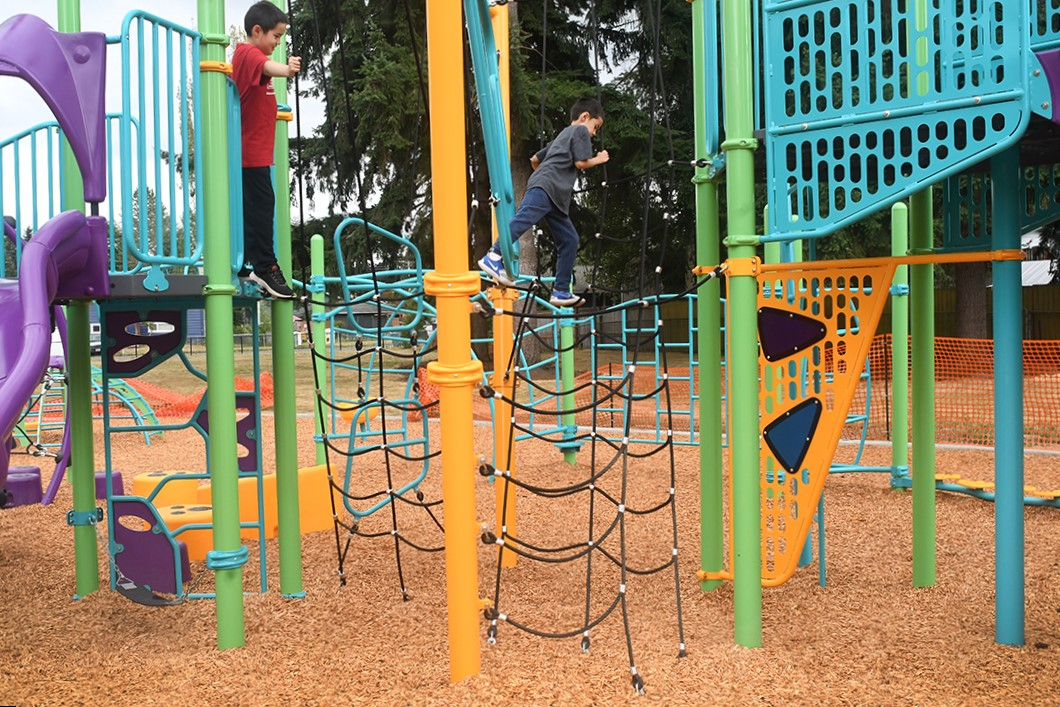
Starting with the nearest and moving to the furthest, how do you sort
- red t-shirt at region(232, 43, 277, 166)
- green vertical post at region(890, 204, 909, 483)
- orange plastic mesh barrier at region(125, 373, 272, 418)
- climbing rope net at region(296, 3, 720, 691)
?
climbing rope net at region(296, 3, 720, 691) < red t-shirt at region(232, 43, 277, 166) < green vertical post at region(890, 204, 909, 483) < orange plastic mesh barrier at region(125, 373, 272, 418)

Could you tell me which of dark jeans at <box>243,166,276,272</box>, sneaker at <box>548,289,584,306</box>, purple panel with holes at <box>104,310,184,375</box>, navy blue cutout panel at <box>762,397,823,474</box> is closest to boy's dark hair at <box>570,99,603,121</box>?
sneaker at <box>548,289,584,306</box>

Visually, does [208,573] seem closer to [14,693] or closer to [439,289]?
[14,693]

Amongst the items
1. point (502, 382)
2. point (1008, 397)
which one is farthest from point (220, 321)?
point (1008, 397)

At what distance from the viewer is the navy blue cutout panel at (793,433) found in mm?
4684

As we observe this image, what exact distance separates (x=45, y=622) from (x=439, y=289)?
3.13 metres

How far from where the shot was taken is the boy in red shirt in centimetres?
506

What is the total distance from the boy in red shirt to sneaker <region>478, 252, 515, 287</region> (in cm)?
108

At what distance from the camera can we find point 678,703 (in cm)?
387

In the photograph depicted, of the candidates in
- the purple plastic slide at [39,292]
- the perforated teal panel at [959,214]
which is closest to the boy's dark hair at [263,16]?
the purple plastic slide at [39,292]

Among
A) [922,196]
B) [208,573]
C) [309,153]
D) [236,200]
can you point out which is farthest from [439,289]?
[309,153]

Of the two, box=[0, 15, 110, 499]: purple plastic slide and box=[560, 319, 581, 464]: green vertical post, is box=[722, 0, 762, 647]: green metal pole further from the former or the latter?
box=[560, 319, 581, 464]: green vertical post

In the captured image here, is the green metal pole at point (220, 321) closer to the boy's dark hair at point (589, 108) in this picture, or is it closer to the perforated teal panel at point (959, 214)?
the boy's dark hair at point (589, 108)

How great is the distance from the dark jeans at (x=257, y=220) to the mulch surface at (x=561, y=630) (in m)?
1.89

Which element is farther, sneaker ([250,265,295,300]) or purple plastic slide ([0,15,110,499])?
sneaker ([250,265,295,300])
